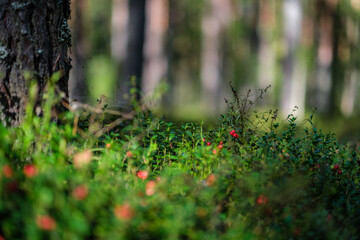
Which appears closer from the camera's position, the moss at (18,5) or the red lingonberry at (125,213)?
the red lingonberry at (125,213)

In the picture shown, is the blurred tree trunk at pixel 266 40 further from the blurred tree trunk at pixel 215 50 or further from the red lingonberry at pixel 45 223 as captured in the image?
the red lingonberry at pixel 45 223

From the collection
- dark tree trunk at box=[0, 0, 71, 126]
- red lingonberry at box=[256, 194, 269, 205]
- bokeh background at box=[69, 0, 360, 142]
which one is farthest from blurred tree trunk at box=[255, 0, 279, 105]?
red lingonberry at box=[256, 194, 269, 205]

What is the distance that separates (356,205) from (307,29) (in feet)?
96.7

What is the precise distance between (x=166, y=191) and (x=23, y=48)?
1.63 meters

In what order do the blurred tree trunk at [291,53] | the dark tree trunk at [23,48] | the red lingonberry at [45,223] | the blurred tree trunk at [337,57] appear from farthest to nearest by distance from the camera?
the blurred tree trunk at [337,57] < the blurred tree trunk at [291,53] < the dark tree trunk at [23,48] < the red lingonberry at [45,223]

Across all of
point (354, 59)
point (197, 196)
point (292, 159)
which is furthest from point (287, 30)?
point (354, 59)

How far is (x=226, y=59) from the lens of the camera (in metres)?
22.8

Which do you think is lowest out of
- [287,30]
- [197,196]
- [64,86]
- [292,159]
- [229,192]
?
[197,196]

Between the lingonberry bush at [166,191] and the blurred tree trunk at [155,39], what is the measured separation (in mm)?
14491

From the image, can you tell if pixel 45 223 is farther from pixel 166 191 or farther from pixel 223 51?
pixel 223 51

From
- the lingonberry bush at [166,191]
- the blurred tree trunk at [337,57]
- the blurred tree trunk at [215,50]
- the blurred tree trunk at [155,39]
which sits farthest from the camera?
the blurred tree trunk at [337,57]

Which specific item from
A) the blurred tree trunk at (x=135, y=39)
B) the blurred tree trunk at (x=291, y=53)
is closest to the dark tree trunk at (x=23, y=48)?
the blurred tree trunk at (x=135, y=39)

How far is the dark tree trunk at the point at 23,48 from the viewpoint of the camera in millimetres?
3193

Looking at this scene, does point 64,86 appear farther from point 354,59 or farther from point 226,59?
point 354,59
